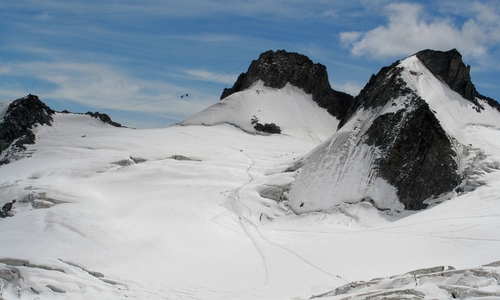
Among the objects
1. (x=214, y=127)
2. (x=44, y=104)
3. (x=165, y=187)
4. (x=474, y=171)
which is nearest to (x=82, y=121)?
(x=44, y=104)

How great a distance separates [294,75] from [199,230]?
4580 centimetres

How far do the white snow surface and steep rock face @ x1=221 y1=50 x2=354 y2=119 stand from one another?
92.3 ft

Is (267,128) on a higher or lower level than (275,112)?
lower

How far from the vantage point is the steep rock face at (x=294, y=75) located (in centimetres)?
6912

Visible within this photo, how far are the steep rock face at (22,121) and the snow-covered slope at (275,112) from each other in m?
15.5

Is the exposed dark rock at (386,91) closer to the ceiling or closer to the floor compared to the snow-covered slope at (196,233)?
closer to the ceiling

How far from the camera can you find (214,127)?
56375 millimetres

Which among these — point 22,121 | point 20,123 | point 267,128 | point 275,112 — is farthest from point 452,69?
point 22,121

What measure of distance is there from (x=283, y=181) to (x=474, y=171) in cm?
1165

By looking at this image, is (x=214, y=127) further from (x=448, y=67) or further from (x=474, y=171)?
(x=474, y=171)

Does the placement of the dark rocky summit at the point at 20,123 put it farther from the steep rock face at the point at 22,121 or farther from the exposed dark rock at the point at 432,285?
the exposed dark rock at the point at 432,285

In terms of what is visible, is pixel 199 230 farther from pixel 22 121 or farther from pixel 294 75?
pixel 294 75

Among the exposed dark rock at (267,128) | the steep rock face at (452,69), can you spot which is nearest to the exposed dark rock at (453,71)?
the steep rock face at (452,69)

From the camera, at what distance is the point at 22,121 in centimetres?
4875
